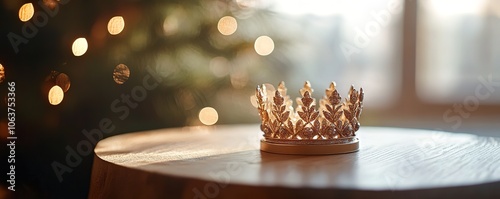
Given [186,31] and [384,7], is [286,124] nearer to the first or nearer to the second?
[186,31]

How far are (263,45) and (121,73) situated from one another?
543mm

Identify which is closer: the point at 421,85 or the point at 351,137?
the point at 351,137

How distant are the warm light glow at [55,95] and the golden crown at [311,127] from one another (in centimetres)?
61

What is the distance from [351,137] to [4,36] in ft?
2.84

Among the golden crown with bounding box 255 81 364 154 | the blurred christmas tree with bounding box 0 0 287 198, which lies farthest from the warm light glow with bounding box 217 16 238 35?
the golden crown with bounding box 255 81 364 154

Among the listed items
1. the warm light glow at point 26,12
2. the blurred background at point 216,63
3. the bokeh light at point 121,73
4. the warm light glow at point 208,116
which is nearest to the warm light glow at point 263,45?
the blurred background at point 216,63

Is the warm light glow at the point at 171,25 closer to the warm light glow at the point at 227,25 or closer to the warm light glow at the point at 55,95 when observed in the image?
the warm light glow at the point at 227,25

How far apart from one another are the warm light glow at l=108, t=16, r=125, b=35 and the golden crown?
647 mm

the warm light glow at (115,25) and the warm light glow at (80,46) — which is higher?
the warm light glow at (115,25)

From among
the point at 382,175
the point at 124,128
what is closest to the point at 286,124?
the point at 382,175

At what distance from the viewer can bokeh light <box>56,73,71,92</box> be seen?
1525 millimetres

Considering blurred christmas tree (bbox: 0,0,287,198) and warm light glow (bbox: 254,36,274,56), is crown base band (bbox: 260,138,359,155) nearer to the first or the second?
blurred christmas tree (bbox: 0,0,287,198)

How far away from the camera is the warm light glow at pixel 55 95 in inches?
59.5

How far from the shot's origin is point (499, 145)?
1259 mm
